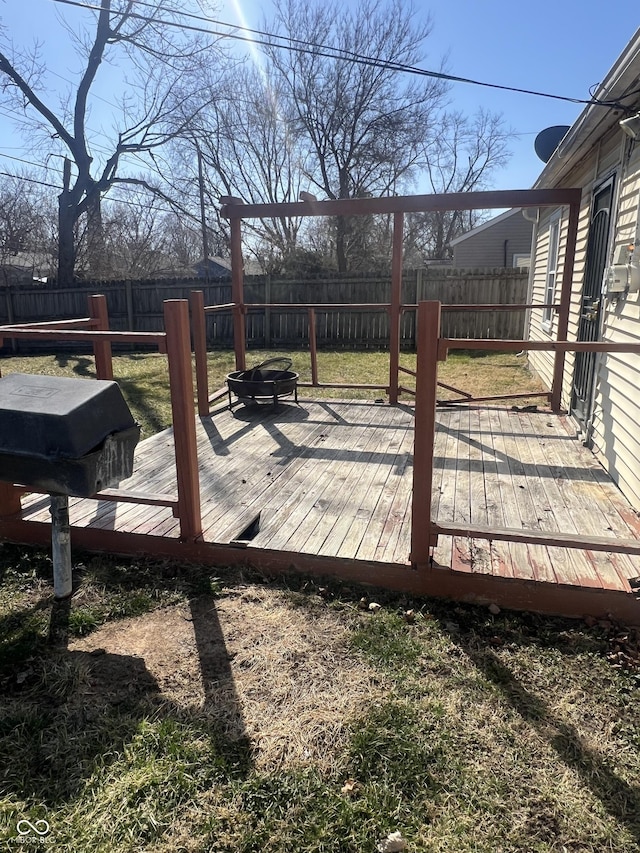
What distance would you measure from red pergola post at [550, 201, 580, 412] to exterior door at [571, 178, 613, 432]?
0.13m

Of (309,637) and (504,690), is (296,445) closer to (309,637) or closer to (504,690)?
(309,637)

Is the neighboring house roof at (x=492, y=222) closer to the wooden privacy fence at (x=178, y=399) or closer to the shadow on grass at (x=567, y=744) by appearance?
the wooden privacy fence at (x=178, y=399)

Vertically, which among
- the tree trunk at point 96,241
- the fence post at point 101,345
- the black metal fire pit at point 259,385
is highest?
the tree trunk at point 96,241

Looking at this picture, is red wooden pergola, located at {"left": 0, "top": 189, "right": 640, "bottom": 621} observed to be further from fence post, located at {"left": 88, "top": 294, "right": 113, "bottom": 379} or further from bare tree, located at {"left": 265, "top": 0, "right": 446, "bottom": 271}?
bare tree, located at {"left": 265, "top": 0, "right": 446, "bottom": 271}

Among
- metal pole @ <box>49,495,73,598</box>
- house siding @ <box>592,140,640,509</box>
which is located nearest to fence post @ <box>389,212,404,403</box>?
house siding @ <box>592,140,640,509</box>

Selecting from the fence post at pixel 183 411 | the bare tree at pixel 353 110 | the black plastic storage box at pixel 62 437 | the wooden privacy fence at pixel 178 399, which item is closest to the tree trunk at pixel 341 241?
the bare tree at pixel 353 110

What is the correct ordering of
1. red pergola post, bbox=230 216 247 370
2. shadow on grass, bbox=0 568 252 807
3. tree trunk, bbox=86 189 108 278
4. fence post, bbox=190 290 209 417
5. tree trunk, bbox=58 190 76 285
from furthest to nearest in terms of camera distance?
tree trunk, bbox=86 189 108 278, tree trunk, bbox=58 190 76 285, red pergola post, bbox=230 216 247 370, fence post, bbox=190 290 209 417, shadow on grass, bbox=0 568 252 807

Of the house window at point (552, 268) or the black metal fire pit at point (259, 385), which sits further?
the house window at point (552, 268)

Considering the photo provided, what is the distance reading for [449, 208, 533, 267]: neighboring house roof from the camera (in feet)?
63.4

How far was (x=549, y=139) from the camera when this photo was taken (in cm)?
710

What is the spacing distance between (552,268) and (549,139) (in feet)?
5.60

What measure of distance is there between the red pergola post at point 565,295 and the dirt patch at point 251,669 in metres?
3.72

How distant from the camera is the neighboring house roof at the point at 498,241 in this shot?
63.4 ft

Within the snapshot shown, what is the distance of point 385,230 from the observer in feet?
66.0
